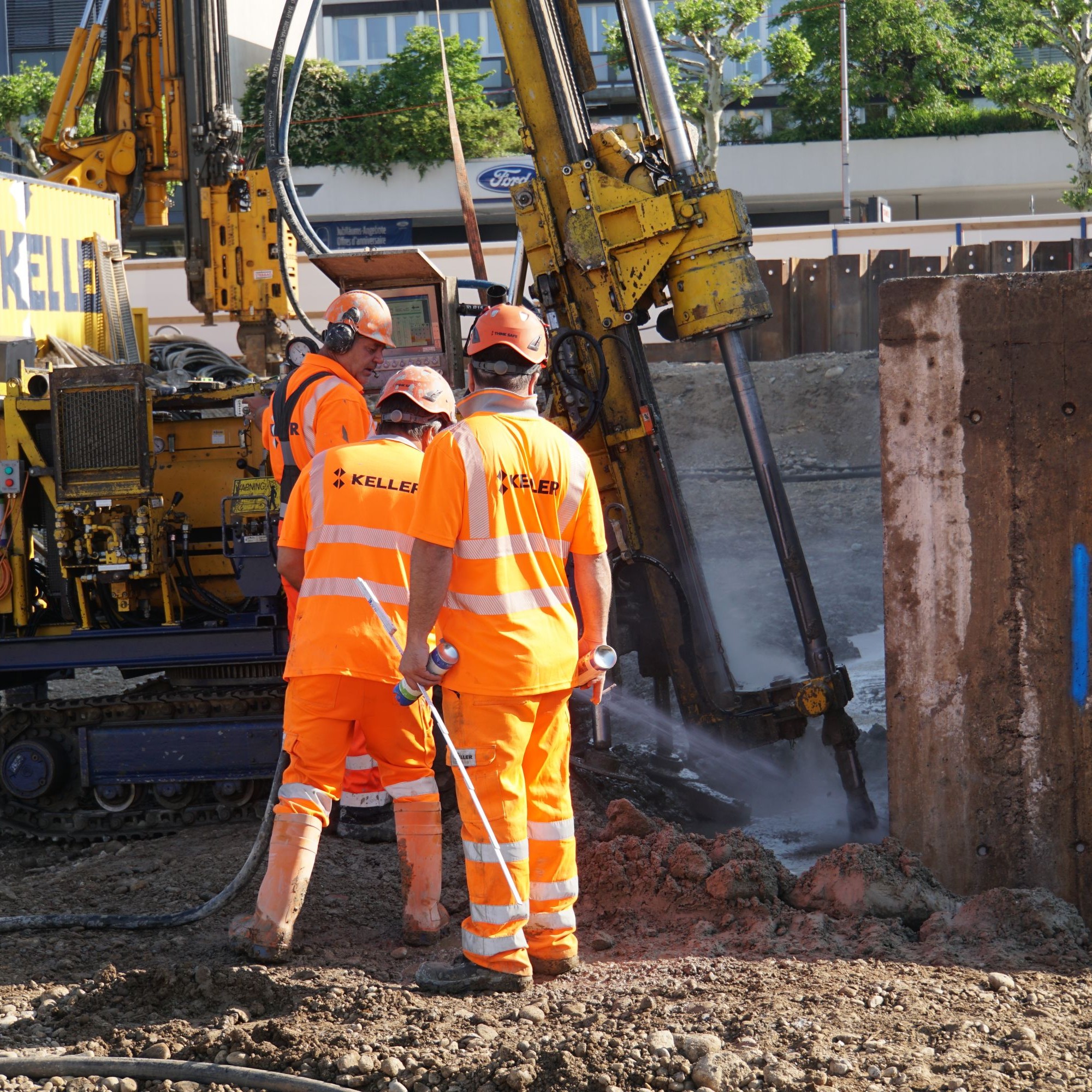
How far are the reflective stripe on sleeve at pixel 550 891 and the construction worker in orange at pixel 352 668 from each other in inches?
23.4

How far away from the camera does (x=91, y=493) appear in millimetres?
6500

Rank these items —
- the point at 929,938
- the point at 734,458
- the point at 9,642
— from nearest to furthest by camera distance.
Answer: the point at 929,938, the point at 9,642, the point at 734,458

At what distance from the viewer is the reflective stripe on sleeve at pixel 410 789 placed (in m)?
4.62

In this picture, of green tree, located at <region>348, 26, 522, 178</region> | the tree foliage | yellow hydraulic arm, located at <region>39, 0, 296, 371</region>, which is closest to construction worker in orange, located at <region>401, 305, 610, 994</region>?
yellow hydraulic arm, located at <region>39, 0, 296, 371</region>

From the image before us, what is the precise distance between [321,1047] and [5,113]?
31.8 m

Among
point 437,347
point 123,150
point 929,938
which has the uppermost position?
point 123,150

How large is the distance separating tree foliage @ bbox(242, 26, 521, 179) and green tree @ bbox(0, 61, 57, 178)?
4.92m

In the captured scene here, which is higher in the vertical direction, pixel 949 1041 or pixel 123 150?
pixel 123 150

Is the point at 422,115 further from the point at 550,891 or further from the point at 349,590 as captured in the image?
the point at 550,891

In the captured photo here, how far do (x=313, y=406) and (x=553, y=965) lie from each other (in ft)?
7.47

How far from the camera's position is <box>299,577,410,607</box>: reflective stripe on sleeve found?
4531 mm

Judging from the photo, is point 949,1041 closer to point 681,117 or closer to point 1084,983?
point 1084,983

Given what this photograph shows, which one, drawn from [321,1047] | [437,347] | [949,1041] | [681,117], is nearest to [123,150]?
[437,347]

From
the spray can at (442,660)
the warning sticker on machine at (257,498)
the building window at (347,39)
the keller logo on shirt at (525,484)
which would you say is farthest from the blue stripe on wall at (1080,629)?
the building window at (347,39)
